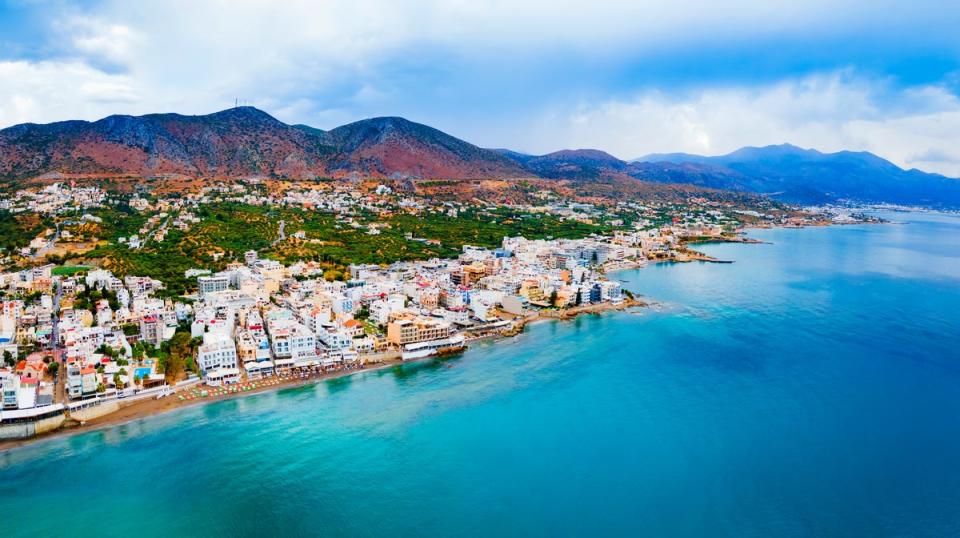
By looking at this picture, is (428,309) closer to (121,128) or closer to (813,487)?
(813,487)

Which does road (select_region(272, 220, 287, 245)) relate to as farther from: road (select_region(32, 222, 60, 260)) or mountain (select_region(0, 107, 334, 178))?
Answer: mountain (select_region(0, 107, 334, 178))

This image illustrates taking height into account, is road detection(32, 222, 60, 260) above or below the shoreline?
above

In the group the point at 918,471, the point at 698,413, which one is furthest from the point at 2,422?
the point at 918,471

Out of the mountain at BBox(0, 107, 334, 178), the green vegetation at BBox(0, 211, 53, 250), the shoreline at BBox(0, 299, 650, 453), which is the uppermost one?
the mountain at BBox(0, 107, 334, 178)

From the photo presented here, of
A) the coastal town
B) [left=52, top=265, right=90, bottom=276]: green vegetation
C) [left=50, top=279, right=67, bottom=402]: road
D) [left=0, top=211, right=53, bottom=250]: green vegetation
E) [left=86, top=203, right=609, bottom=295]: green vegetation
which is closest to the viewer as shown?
[left=50, top=279, right=67, bottom=402]: road

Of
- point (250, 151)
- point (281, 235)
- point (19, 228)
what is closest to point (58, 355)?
point (281, 235)

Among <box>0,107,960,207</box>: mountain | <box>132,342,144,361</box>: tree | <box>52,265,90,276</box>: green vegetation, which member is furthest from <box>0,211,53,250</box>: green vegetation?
<box>0,107,960,207</box>: mountain
